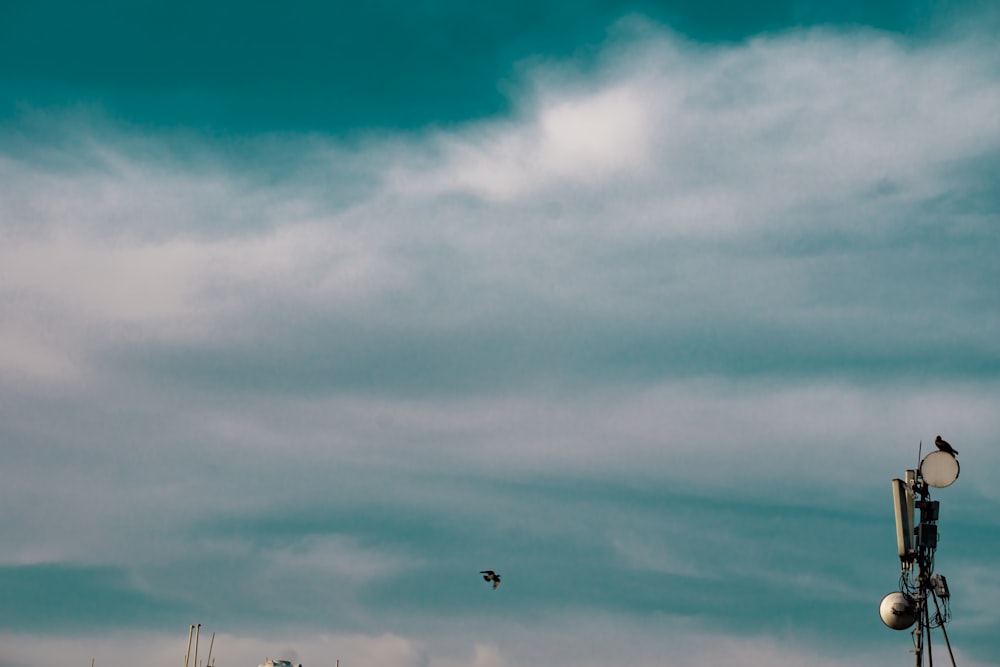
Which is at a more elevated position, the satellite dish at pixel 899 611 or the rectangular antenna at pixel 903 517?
the rectangular antenna at pixel 903 517

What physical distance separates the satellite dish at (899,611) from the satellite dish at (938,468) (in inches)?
170

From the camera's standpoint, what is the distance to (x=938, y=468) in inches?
1704

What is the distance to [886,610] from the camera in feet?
143

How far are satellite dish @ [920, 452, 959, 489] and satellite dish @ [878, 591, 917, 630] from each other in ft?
14.1

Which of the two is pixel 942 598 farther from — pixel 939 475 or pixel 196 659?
pixel 196 659

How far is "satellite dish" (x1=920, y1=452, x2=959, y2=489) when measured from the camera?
4312 centimetres

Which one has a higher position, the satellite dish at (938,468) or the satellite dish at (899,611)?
the satellite dish at (938,468)

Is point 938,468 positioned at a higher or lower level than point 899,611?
higher

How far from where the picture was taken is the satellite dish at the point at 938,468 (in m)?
43.1

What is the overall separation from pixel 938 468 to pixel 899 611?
541 centimetres

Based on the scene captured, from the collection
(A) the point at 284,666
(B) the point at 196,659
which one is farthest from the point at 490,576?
(A) the point at 284,666

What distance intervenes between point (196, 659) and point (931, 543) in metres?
101

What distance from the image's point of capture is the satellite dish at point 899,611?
4338 cm

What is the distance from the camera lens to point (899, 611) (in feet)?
142
